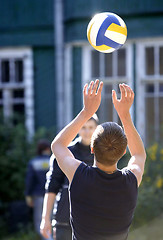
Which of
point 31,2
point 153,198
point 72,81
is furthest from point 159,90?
point 31,2

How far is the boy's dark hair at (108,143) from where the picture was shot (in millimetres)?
3164

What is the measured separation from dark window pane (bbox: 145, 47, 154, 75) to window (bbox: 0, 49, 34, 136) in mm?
2542

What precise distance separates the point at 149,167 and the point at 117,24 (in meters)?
4.31

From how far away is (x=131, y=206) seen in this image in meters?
3.23

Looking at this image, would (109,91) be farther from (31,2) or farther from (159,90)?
(31,2)

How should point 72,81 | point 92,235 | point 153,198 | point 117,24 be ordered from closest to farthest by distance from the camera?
point 92,235 < point 117,24 < point 153,198 < point 72,81

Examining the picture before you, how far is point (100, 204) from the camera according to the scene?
3.15m

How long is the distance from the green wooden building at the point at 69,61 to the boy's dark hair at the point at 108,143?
6318 millimetres

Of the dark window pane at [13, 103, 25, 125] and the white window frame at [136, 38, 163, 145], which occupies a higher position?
the white window frame at [136, 38, 163, 145]

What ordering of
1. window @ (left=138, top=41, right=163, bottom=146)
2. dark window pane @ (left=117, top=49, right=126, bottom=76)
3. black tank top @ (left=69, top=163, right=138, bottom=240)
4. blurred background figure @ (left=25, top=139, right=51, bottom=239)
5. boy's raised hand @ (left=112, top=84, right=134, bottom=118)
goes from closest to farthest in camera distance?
black tank top @ (left=69, top=163, right=138, bottom=240), boy's raised hand @ (left=112, top=84, right=134, bottom=118), blurred background figure @ (left=25, top=139, right=51, bottom=239), window @ (left=138, top=41, right=163, bottom=146), dark window pane @ (left=117, top=49, right=126, bottom=76)

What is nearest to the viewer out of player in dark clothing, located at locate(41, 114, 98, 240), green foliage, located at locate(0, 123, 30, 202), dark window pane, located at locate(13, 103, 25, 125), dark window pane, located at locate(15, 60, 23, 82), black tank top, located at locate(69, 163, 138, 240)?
black tank top, located at locate(69, 163, 138, 240)

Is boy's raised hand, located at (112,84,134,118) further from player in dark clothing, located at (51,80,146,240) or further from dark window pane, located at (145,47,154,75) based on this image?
dark window pane, located at (145,47,154,75)

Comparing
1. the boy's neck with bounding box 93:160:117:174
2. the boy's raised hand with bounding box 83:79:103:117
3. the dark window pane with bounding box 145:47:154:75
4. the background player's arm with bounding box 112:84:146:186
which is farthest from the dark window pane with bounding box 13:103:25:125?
the boy's neck with bounding box 93:160:117:174

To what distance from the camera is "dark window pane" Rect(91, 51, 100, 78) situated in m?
10.3
